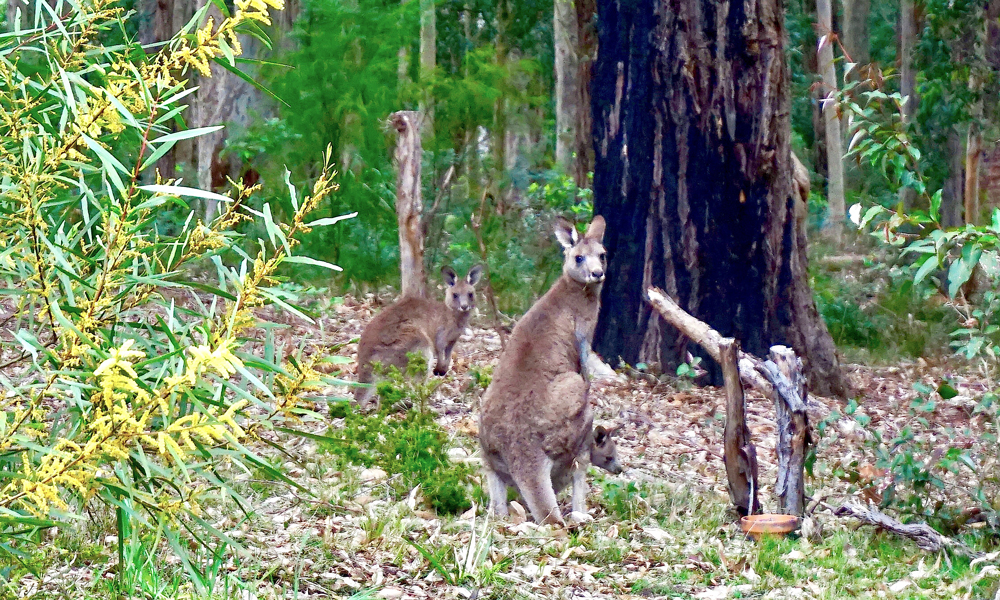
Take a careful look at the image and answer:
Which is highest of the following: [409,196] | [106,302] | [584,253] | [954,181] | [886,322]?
[106,302]

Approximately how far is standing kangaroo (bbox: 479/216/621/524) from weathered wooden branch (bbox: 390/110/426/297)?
4.24 meters

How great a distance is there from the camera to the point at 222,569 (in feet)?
14.9

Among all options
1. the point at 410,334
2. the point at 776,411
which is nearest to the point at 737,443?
the point at 776,411

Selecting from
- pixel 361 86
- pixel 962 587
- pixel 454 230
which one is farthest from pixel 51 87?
pixel 454 230

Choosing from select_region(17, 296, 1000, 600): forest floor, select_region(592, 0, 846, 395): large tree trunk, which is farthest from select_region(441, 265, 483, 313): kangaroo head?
select_region(17, 296, 1000, 600): forest floor

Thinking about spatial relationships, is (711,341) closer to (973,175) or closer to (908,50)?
(973,175)

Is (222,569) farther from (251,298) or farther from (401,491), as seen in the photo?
(251,298)

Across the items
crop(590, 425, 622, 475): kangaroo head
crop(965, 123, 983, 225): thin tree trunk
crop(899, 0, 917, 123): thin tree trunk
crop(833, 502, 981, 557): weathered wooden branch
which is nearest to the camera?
crop(833, 502, 981, 557): weathered wooden branch

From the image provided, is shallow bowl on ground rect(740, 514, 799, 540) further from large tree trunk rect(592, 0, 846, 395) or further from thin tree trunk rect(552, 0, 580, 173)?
thin tree trunk rect(552, 0, 580, 173)

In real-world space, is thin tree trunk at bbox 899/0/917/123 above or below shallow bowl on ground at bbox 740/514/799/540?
above

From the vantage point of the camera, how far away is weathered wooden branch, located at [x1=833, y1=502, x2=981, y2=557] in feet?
17.4

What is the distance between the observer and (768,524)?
18.0ft

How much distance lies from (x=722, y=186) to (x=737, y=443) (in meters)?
4.08

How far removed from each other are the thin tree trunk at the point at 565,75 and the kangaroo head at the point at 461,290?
11.7m
